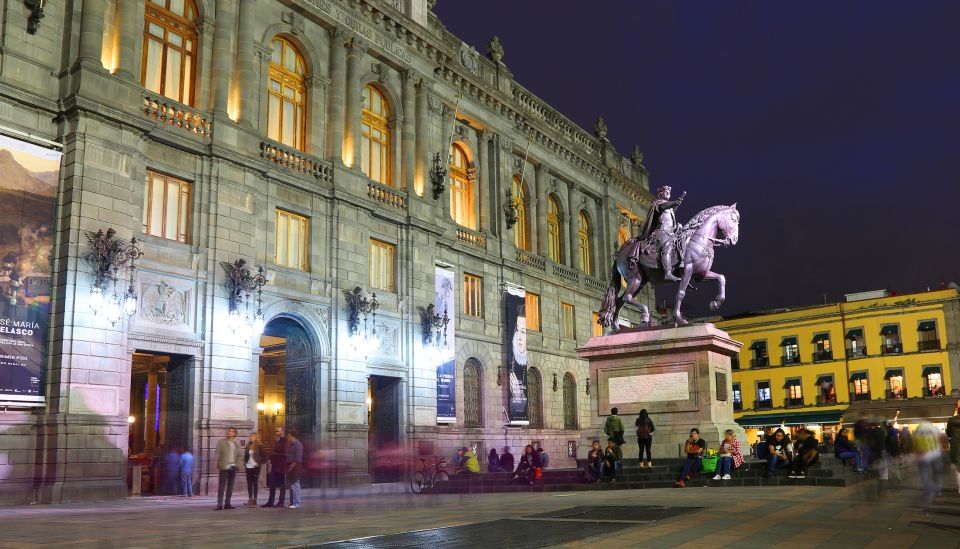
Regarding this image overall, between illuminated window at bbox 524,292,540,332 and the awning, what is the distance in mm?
26338

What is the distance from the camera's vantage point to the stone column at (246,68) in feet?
88.2

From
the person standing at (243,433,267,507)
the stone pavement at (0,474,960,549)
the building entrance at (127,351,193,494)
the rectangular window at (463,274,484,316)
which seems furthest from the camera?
the rectangular window at (463,274,484,316)

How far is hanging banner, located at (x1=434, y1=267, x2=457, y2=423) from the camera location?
33.8 m

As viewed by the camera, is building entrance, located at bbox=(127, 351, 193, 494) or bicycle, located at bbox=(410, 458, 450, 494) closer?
building entrance, located at bbox=(127, 351, 193, 494)

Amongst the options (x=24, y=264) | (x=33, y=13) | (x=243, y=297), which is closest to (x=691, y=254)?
(x=243, y=297)

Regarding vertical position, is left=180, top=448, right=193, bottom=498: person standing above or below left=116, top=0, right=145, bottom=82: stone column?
below

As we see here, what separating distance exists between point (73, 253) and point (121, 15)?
23.3 feet

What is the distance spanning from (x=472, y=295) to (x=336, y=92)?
11815 mm

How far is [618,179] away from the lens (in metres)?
54.5

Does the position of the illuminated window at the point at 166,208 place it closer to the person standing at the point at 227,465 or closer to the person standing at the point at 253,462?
the person standing at the point at 253,462

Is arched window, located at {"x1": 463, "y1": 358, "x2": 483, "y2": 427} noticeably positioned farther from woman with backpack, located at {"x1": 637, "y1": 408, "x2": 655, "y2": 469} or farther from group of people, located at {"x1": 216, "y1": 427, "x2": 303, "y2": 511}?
group of people, located at {"x1": 216, "y1": 427, "x2": 303, "y2": 511}

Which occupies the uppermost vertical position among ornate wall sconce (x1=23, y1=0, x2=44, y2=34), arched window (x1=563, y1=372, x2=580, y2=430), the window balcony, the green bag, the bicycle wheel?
ornate wall sconce (x1=23, y1=0, x2=44, y2=34)

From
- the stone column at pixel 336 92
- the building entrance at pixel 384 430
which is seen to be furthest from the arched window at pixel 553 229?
the stone column at pixel 336 92

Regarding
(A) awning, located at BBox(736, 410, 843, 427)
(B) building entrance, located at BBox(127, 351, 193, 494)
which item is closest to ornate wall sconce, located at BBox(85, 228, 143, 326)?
(B) building entrance, located at BBox(127, 351, 193, 494)
